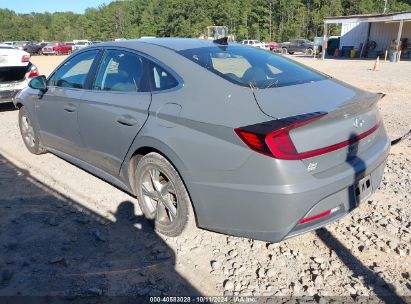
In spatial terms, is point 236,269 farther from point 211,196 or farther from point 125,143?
point 125,143

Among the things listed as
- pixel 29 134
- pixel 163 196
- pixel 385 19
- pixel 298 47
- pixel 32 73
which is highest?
pixel 32 73

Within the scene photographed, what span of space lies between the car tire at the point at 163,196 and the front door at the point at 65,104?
1.17 metres

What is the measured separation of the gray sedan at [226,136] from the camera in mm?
2564

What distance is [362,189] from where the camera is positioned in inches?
116

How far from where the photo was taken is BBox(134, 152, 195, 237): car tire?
310 centimetres

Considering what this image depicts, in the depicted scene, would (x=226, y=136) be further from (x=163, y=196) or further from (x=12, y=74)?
(x=12, y=74)

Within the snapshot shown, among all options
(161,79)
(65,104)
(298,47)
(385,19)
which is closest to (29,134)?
(65,104)

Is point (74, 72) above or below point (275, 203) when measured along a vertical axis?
above

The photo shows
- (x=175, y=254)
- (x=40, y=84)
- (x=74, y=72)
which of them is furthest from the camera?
(x=40, y=84)

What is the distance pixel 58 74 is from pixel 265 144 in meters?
3.27

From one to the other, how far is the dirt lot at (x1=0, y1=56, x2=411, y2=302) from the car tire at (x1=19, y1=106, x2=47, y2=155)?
123cm

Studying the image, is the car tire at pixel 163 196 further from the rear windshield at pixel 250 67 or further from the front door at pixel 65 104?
the front door at pixel 65 104

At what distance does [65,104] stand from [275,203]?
111 inches

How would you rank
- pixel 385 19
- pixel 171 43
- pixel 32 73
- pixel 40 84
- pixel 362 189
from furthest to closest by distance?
pixel 385 19 → pixel 32 73 → pixel 40 84 → pixel 171 43 → pixel 362 189
